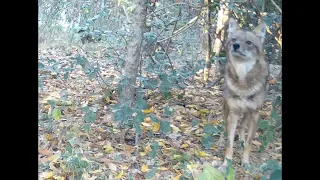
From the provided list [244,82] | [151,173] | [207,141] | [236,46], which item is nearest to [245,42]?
[236,46]

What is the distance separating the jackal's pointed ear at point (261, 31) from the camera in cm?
176

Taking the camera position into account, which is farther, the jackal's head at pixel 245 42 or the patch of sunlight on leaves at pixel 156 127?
the patch of sunlight on leaves at pixel 156 127

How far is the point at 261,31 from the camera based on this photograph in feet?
5.79

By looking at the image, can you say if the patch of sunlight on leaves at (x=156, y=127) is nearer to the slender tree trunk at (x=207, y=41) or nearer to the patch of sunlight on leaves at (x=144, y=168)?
the patch of sunlight on leaves at (x=144, y=168)

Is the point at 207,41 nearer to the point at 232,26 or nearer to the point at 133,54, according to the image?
the point at 232,26

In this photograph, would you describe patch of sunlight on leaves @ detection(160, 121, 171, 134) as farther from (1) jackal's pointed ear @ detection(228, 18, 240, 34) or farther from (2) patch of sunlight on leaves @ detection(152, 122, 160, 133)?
(1) jackal's pointed ear @ detection(228, 18, 240, 34)

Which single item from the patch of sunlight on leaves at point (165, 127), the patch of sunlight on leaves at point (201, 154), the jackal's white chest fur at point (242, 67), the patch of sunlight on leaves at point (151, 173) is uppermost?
the jackal's white chest fur at point (242, 67)

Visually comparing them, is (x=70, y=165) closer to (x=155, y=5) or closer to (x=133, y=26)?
(x=133, y=26)

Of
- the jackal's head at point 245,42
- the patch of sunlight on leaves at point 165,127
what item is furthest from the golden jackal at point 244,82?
the patch of sunlight on leaves at point 165,127

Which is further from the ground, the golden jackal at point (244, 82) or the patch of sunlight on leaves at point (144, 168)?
the golden jackal at point (244, 82)

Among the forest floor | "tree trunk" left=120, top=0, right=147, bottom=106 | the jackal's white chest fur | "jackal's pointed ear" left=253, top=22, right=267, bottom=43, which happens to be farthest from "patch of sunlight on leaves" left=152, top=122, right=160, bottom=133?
"jackal's pointed ear" left=253, top=22, right=267, bottom=43

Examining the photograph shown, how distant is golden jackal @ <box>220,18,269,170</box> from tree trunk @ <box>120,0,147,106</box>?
37 cm
